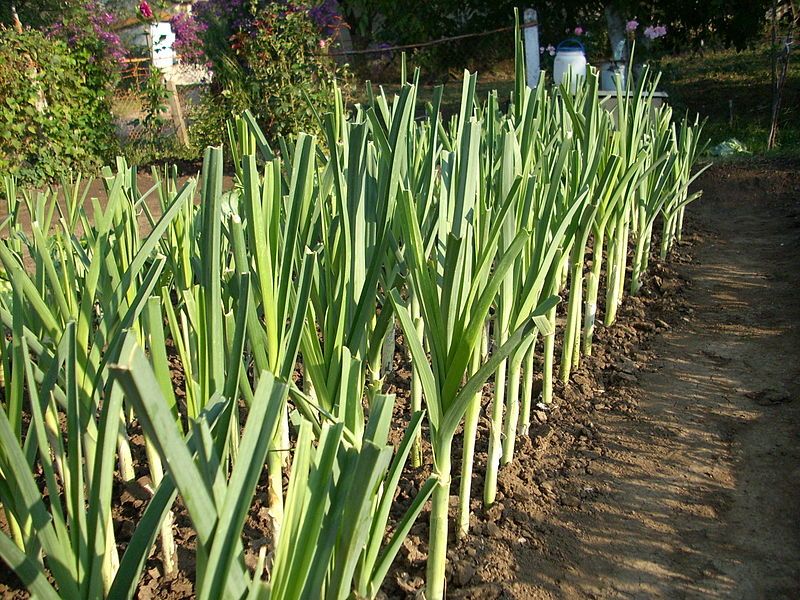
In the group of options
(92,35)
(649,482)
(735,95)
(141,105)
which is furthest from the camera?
(735,95)

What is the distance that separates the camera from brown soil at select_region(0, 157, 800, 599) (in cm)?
132

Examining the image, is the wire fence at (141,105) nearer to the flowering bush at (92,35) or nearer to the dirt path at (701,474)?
the flowering bush at (92,35)

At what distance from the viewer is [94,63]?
20.2ft

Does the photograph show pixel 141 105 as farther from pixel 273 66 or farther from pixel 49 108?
pixel 273 66

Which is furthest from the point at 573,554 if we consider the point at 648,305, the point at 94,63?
the point at 94,63

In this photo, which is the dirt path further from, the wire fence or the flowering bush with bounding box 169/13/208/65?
the flowering bush with bounding box 169/13/208/65

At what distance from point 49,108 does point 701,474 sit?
220 inches

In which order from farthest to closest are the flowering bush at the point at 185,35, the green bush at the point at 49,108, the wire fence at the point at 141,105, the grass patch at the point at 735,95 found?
1. the flowering bush at the point at 185,35
2. the wire fence at the point at 141,105
3. the grass patch at the point at 735,95
4. the green bush at the point at 49,108

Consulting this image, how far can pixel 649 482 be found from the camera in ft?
5.24

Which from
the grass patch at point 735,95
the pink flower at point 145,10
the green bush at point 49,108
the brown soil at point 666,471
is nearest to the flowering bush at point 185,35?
the pink flower at point 145,10

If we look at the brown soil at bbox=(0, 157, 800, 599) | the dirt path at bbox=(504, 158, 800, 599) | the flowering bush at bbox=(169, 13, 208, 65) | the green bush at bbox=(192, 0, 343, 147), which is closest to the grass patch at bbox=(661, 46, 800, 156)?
the green bush at bbox=(192, 0, 343, 147)

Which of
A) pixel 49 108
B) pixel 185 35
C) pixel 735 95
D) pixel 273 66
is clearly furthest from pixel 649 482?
pixel 185 35

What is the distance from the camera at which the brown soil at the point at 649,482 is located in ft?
4.32

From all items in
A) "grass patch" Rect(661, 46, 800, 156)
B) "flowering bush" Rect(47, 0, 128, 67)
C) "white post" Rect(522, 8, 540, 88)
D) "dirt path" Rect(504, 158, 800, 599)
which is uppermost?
"flowering bush" Rect(47, 0, 128, 67)
